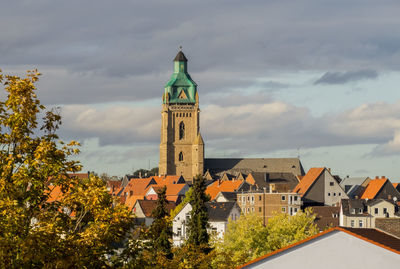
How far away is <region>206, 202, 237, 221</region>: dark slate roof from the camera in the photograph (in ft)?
379

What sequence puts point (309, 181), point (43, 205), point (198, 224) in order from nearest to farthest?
1. point (43, 205)
2. point (198, 224)
3. point (309, 181)

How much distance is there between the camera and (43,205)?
2420 centimetres

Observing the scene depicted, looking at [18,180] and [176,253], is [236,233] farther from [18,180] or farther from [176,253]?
[18,180]

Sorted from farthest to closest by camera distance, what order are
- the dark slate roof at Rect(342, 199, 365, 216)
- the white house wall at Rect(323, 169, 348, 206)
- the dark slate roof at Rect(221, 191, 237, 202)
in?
the white house wall at Rect(323, 169, 348, 206), the dark slate roof at Rect(221, 191, 237, 202), the dark slate roof at Rect(342, 199, 365, 216)

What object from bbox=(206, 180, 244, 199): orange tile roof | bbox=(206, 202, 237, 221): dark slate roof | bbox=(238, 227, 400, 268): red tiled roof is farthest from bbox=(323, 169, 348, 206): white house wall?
bbox=(238, 227, 400, 268): red tiled roof

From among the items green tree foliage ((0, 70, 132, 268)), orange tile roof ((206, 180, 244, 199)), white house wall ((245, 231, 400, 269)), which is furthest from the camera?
orange tile roof ((206, 180, 244, 199))

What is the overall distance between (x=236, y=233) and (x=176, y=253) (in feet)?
88.8

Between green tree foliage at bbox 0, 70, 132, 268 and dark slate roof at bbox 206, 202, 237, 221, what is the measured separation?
296 feet

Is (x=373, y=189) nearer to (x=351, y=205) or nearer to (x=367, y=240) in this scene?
(x=351, y=205)

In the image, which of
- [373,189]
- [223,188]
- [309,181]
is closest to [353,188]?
[223,188]

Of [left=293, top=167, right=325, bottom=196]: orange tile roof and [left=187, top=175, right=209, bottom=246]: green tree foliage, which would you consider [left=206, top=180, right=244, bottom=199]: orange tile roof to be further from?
[left=187, top=175, right=209, bottom=246]: green tree foliage

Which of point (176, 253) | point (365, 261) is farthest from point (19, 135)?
point (176, 253)

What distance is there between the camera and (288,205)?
14138 centimetres

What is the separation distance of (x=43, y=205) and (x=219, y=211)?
9359 centimetres
